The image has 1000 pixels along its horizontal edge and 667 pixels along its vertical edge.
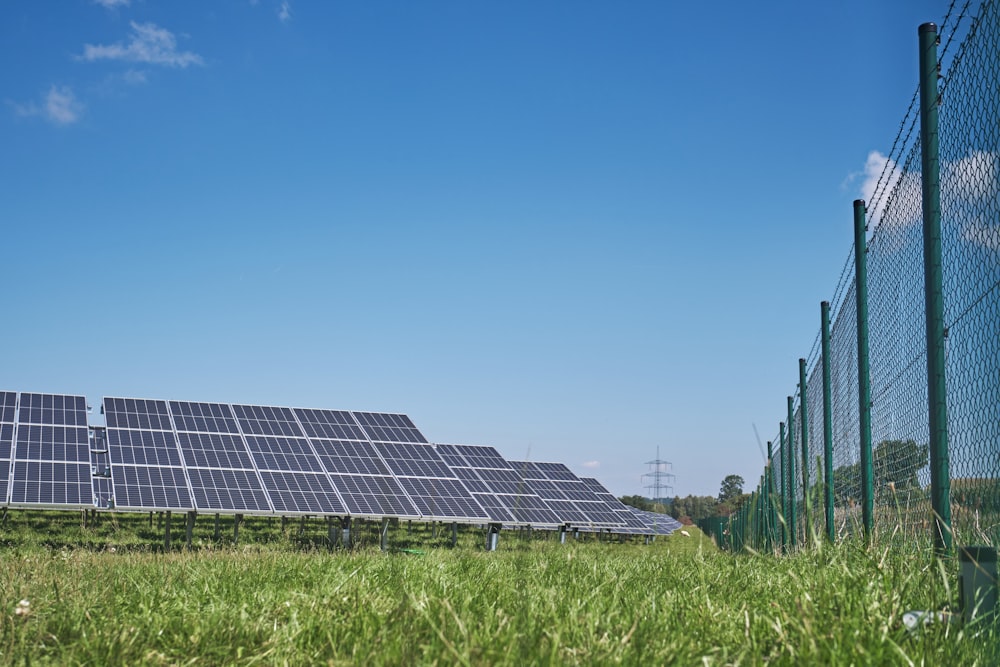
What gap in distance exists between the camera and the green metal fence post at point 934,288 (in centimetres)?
400

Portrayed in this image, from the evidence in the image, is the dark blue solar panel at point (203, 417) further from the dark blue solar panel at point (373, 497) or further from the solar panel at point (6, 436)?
the dark blue solar panel at point (373, 497)

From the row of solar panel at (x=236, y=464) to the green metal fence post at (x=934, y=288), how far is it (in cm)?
1154

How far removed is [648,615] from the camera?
11.3 ft

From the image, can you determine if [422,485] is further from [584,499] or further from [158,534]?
[584,499]

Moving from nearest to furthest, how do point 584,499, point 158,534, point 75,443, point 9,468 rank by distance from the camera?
point 9,468 < point 75,443 < point 158,534 < point 584,499

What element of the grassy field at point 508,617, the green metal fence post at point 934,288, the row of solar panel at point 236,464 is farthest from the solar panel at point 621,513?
the green metal fence post at point 934,288

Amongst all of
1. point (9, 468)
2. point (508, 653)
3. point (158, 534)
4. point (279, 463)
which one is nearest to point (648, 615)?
point (508, 653)

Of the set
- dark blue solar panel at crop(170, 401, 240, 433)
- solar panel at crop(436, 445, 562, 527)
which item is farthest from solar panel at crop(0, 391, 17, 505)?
solar panel at crop(436, 445, 562, 527)

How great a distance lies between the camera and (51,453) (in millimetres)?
18938

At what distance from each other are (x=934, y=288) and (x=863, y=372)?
2.38 meters

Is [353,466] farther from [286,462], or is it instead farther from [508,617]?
[508,617]

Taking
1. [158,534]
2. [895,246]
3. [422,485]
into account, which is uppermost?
[895,246]

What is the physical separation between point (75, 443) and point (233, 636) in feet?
61.5

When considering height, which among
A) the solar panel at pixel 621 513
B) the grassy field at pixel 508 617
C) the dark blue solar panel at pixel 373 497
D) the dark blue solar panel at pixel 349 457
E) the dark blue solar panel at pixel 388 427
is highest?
the dark blue solar panel at pixel 388 427
